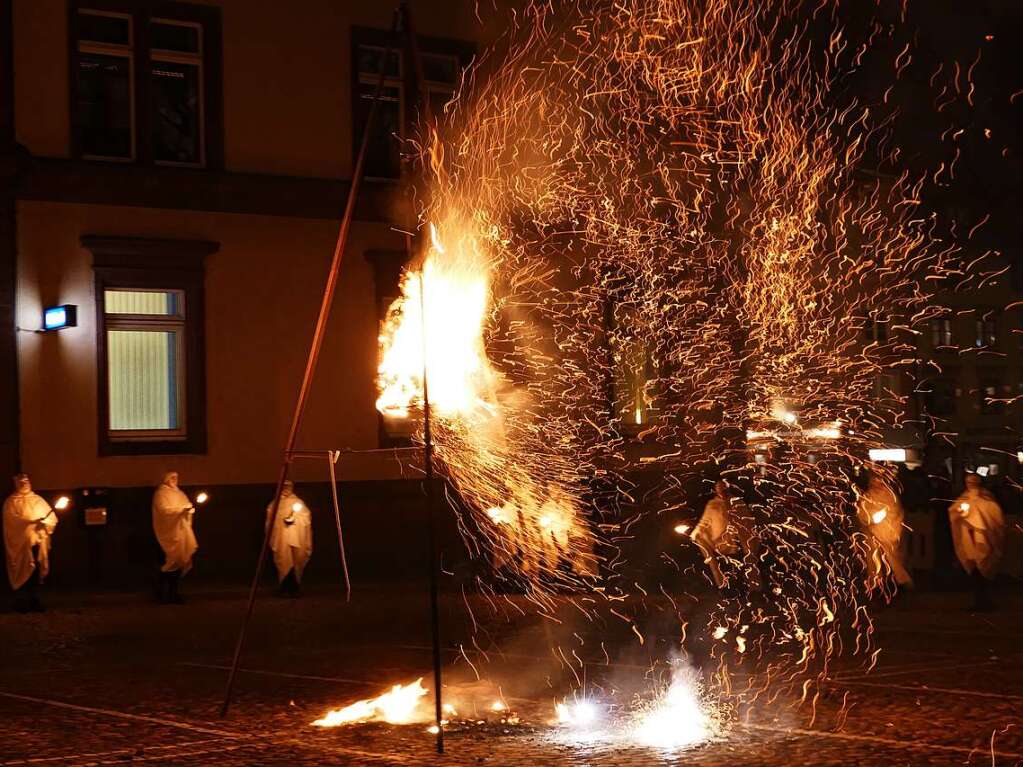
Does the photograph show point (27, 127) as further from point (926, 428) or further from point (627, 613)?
point (926, 428)

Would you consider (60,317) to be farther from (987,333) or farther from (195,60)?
(987,333)

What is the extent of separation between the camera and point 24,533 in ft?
60.2

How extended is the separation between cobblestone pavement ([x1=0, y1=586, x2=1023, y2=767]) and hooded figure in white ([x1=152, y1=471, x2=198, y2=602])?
1755 millimetres

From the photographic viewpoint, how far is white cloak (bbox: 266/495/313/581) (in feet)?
64.9

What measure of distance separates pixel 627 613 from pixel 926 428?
25.3 meters

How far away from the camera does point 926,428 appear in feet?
131

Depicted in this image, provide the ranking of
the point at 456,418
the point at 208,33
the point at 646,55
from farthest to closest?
the point at 208,33, the point at 646,55, the point at 456,418

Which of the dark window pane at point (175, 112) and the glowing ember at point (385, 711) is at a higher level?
the dark window pane at point (175, 112)

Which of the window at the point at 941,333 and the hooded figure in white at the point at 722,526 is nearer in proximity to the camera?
the hooded figure in white at the point at 722,526

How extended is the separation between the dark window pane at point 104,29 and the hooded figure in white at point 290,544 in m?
7.37

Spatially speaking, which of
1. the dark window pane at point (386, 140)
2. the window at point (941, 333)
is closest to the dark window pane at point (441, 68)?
the dark window pane at point (386, 140)

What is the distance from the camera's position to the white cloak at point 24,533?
18.0 metres

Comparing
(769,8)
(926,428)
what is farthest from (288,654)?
(926,428)

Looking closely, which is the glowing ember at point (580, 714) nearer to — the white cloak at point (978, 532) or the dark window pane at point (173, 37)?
the white cloak at point (978, 532)
